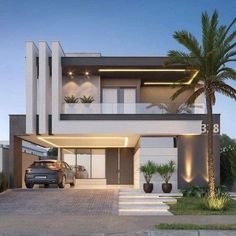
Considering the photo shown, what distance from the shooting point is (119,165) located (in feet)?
118

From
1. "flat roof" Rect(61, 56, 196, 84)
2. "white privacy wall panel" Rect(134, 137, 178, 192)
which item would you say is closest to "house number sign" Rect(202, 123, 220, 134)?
"white privacy wall panel" Rect(134, 137, 178, 192)

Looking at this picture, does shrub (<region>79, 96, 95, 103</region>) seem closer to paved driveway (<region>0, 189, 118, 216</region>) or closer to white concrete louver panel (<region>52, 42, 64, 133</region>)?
white concrete louver panel (<region>52, 42, 64, 133</region>)

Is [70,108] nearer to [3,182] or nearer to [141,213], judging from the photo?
[3,182]

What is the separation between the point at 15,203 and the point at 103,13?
28.8 ft

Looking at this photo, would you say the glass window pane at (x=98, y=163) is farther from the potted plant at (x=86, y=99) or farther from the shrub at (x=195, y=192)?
the shrub at (x=195, y=192)

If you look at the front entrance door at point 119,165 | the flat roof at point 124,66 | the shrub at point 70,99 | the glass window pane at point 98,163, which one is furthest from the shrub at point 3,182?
the front entrance door at point 119,165

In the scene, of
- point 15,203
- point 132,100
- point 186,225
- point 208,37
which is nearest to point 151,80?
point 132,100

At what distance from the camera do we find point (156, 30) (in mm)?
22516

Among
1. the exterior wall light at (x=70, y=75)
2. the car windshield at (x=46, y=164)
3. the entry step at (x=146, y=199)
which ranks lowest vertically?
the entry step at (x=146, y=199)

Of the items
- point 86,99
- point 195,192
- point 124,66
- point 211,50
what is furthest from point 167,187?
point 211,50

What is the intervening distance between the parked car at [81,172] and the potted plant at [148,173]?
432 inches

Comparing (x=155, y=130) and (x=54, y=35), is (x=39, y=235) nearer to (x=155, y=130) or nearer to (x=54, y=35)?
(x=155, y=130)

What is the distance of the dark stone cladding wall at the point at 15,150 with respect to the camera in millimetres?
27594

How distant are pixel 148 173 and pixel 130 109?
376 cm
